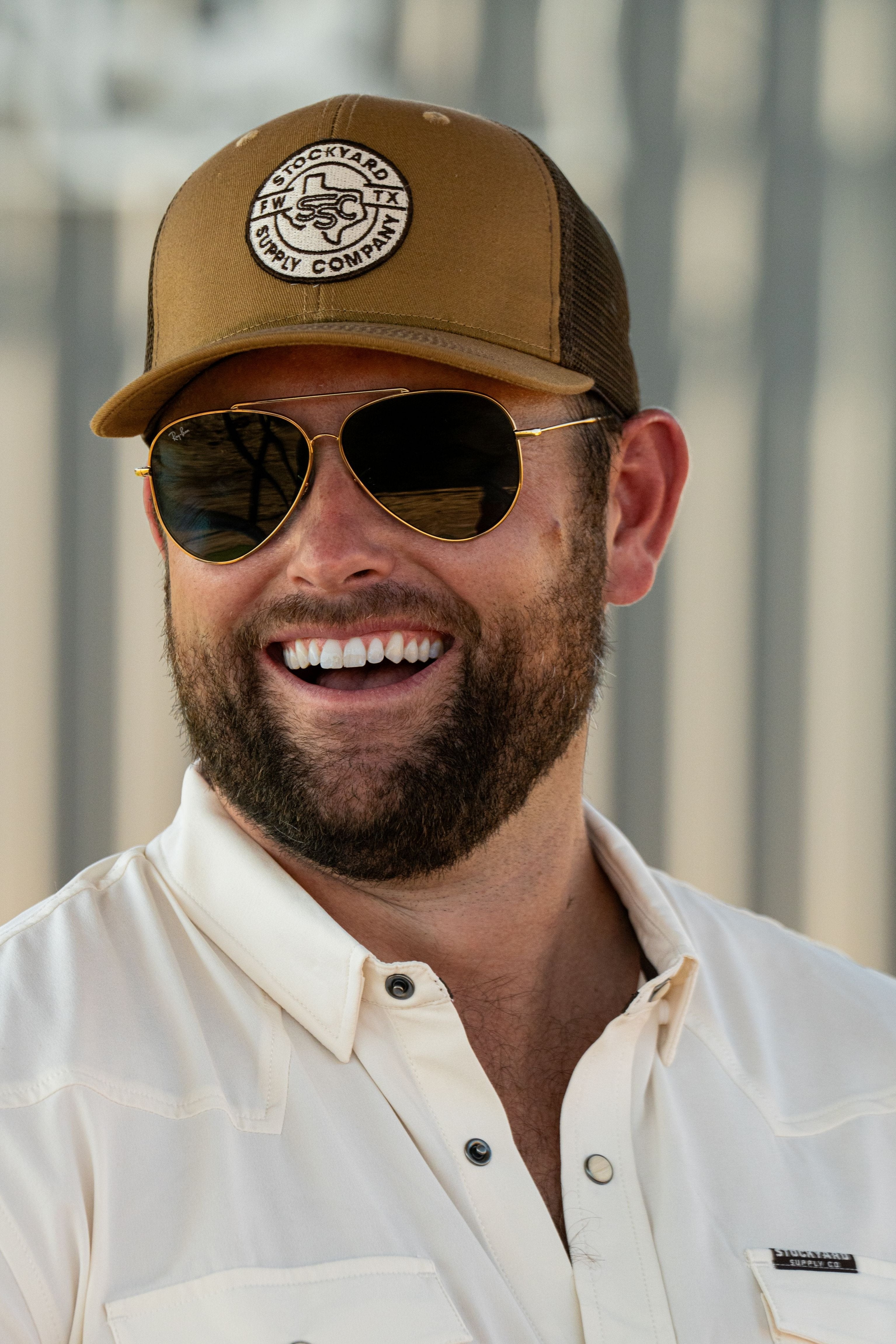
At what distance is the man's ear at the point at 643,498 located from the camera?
188 centimetres

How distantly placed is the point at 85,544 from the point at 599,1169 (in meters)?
1.75

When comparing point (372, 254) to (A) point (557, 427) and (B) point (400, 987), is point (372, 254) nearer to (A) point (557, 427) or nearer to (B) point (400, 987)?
(A) point (557, 427)

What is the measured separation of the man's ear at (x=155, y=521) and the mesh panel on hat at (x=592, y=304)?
1.78 ft

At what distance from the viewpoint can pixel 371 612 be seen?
4.98 feet

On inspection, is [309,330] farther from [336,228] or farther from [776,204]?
[776,204]

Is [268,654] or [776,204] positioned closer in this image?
[268,654]

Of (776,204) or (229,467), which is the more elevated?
(776,204)

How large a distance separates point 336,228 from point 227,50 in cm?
140

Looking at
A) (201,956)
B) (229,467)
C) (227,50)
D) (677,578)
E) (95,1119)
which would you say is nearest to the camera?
(95,1119)

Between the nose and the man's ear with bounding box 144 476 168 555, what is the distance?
25 centimetres

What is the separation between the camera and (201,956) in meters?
1.42

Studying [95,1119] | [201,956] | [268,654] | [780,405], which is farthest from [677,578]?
[95,1119]

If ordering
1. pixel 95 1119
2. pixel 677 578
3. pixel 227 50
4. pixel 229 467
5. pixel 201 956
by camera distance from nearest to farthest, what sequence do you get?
pixel 95 1119 → pixel 201 956 → pixel 229 467 → pixel 227 50 → pixel 677 578

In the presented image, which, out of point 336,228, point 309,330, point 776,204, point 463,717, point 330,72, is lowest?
point 463,717
